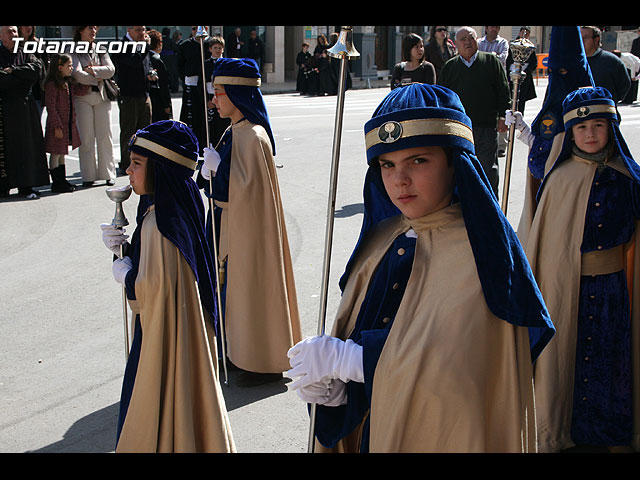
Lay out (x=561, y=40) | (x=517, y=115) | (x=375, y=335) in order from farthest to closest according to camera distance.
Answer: (x=517, y=115) → (x=561, y=40) → (x=375, y=335)

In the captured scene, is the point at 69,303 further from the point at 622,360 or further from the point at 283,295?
the point at 622,360

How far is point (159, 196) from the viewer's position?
4.12m

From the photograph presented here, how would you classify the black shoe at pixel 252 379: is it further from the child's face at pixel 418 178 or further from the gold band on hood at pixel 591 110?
the child's face at pixel 418 178

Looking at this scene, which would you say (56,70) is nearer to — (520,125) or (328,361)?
(520,125)

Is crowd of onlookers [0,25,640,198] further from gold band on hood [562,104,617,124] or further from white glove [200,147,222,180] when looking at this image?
gold band on hood [562,104,617,124]

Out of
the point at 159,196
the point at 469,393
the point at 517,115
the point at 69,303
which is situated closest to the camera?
the point at 469,393

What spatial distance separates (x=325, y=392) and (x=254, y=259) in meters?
3.03

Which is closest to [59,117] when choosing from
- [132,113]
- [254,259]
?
[132,113]

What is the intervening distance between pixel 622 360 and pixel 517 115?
86.5 inches

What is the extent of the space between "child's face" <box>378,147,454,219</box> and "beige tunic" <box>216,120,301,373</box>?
310cm

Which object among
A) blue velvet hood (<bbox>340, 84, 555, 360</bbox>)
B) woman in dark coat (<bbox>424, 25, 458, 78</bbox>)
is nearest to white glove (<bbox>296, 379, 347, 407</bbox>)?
blue velvet hood (<bbox>340, 84, 555, 360</bbox>)

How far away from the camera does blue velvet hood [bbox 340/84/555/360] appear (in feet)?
8.40

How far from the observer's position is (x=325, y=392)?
287 centimetres

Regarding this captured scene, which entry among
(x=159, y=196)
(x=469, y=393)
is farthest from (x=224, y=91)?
(x=469, y=393)
